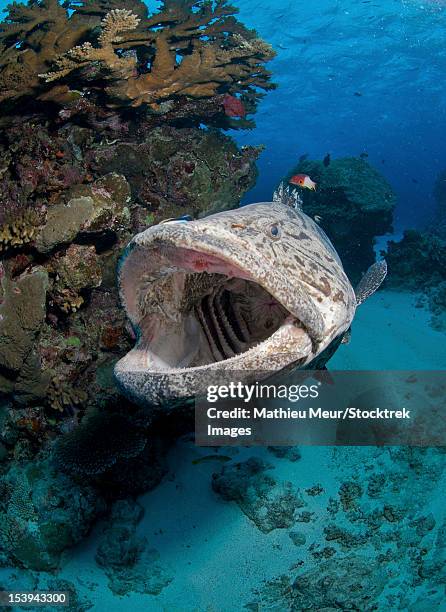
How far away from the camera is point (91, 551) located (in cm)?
505

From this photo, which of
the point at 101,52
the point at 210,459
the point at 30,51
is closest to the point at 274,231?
the point at 210,459

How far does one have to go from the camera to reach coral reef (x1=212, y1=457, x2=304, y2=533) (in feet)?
16.6

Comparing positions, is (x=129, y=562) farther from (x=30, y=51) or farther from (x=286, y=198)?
(x=30, y=51)

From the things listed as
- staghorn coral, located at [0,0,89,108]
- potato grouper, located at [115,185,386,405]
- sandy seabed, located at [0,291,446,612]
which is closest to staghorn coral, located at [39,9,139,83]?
staghorn coral, located at [0,0,89,108]

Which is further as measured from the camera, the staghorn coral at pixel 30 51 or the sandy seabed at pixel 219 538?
the staghorn coral at pixel 30 51

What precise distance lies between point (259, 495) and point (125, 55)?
6.64 metres

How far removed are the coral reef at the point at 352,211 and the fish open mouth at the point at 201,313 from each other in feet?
35.7

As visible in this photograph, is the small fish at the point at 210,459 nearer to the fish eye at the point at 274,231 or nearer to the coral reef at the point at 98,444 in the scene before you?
the coral reef at the point at 98,444

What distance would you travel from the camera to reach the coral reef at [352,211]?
14.6 metres

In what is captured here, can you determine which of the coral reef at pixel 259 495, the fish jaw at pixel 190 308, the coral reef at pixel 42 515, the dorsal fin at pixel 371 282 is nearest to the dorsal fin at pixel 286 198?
the dorsal fin at pixel 371 282

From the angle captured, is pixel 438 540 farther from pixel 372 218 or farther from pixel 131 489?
pixel 372 218

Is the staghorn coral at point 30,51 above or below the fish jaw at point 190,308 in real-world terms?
above

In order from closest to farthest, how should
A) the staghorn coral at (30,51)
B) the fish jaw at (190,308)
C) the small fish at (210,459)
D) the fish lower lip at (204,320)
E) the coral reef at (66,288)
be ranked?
the fish jaw at (190,308) → the fish lower lip at (204,320) → the coral reef at (66,288) → the staghorn coral at (30,51) → the small fish at (210,459)

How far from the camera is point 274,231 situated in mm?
2664
